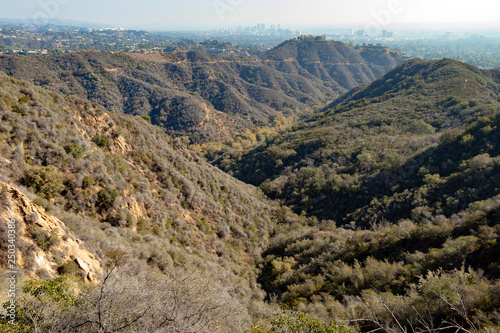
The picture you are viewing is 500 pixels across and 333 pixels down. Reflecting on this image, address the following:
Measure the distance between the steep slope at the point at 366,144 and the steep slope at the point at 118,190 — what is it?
1204 cm

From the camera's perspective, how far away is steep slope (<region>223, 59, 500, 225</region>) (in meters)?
29.7

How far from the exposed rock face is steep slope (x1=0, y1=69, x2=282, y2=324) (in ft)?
0.25

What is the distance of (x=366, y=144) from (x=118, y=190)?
116ft

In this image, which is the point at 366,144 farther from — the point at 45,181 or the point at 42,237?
the point at 42,237

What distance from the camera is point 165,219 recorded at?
15883 millimetres

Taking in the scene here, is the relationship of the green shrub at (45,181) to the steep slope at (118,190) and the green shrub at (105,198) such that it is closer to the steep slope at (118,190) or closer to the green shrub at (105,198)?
the steep slope at (118,190)

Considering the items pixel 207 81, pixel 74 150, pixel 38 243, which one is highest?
pixel 207 81

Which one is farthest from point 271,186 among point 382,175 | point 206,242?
point 206,242

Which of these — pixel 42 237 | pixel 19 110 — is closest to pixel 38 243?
pixel 42 237

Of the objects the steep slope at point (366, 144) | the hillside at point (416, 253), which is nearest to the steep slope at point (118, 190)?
the hillside at point (416, 253)

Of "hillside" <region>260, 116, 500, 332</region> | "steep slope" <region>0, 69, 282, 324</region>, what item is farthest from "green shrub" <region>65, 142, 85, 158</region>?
"hillside" <region>260, 116, 500, 332</region>

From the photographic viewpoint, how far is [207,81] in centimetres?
10812

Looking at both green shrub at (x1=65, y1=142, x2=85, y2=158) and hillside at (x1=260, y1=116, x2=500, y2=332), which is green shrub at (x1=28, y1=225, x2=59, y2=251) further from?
hillside at (x1=260, y1=116, x2=500, y2=332)

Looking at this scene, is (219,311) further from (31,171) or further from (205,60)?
(205,60)
